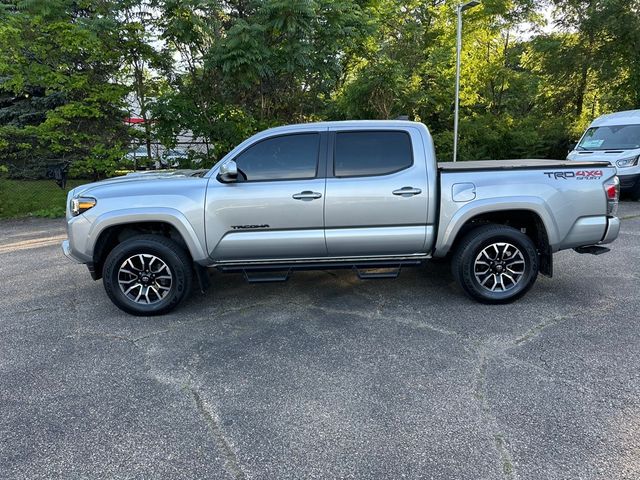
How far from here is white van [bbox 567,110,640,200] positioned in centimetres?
1034

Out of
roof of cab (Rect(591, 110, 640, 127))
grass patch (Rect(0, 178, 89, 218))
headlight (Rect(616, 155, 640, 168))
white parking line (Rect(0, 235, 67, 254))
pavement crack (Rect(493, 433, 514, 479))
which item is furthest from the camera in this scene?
roof of cab (Rect(591, 110, 640, 127))

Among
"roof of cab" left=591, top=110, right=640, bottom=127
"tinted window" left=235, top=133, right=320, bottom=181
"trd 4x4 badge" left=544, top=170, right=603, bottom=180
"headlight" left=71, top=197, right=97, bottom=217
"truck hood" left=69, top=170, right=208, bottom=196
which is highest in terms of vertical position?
"roof of cab" left=591, top=110, right=640, bottom=127

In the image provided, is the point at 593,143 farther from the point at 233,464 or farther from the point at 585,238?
the point at 233,464

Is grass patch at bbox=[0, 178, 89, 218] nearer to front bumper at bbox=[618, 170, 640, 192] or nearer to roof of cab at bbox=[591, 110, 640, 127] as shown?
front bumper at bbox=[618, 170, 640, 192]

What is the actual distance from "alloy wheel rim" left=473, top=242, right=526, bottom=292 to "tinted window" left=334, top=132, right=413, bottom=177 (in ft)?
4.01

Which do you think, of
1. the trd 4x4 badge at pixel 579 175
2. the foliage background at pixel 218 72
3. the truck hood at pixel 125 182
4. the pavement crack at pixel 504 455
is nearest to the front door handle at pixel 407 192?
the trd 4x4 badge at pixel 579 175

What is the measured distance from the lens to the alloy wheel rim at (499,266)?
173 inches

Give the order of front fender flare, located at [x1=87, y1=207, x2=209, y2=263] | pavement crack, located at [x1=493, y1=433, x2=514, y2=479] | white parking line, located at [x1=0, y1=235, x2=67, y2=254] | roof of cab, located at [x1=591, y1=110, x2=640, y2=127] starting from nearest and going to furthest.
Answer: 1. pavement crack, located at [x1=493, y1=433, x2=514, y2=479]
2. front fender flare, located at [x1=87, y1=207, x2=209, y2=263]
3. white parking line, located at [x1=0, y1=235, x2=67, y2=254]
4. roof of cab, located at [x1=591, y1=110, x2=640, y2=127]

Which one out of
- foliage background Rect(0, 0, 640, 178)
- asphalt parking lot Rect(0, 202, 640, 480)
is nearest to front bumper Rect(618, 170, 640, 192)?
foliage background Rect(0, 0, 640, 178)

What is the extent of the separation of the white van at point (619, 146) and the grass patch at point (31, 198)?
12.8 m

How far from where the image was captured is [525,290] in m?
4.44

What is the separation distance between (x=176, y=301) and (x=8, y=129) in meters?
8.05

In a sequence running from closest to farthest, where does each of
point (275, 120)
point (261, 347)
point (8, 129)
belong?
point (261, 347), point (8, 129), point (275, 120)

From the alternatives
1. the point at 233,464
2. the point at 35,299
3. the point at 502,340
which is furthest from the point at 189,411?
the point at 35,299
